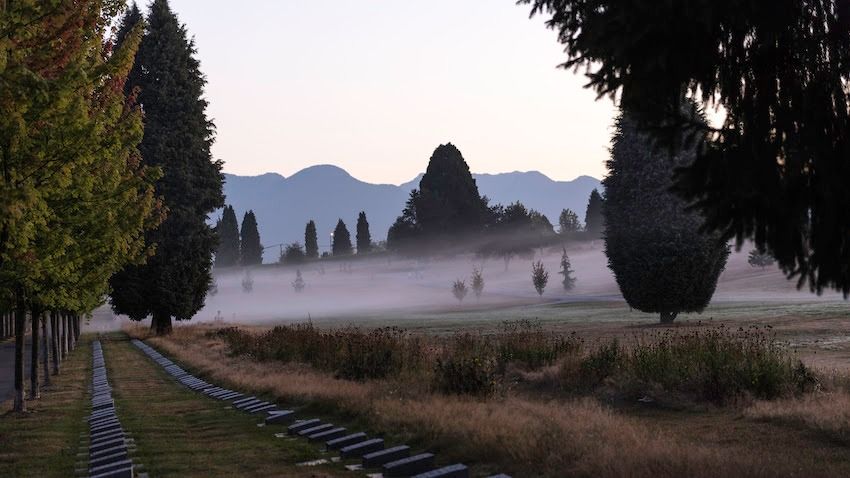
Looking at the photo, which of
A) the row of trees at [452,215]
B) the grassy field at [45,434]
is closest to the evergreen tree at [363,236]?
the row of trees at [452,215]

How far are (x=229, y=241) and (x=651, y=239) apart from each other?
454 feet

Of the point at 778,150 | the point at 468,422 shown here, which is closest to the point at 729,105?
the point at 778,150

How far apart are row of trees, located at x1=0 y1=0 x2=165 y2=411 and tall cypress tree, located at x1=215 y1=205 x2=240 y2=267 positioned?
147 metres

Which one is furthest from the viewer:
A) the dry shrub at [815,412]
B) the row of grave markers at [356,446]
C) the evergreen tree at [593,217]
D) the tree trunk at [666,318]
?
the evergreen tree at [593,217]

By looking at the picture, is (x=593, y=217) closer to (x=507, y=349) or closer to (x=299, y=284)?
(x=299, y=284)

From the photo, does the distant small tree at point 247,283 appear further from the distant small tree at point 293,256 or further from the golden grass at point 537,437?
the golden grass at point 537,437

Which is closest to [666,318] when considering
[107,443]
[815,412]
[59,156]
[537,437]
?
[815,412]

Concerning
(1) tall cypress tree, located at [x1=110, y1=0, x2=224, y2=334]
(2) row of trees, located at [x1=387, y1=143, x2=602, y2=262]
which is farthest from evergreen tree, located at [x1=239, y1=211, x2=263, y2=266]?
(1) tall cypress tree, located at [x1=110, y1=0, x2=224, y2=334]

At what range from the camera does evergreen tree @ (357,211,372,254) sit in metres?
166

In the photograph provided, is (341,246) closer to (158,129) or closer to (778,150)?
(158,129)

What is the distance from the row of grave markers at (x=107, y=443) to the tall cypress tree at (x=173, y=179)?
2957cm

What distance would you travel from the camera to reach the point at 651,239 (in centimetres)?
3988

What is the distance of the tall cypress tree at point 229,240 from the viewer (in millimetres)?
166125

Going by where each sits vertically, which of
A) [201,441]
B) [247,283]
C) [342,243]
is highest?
[342,243]
